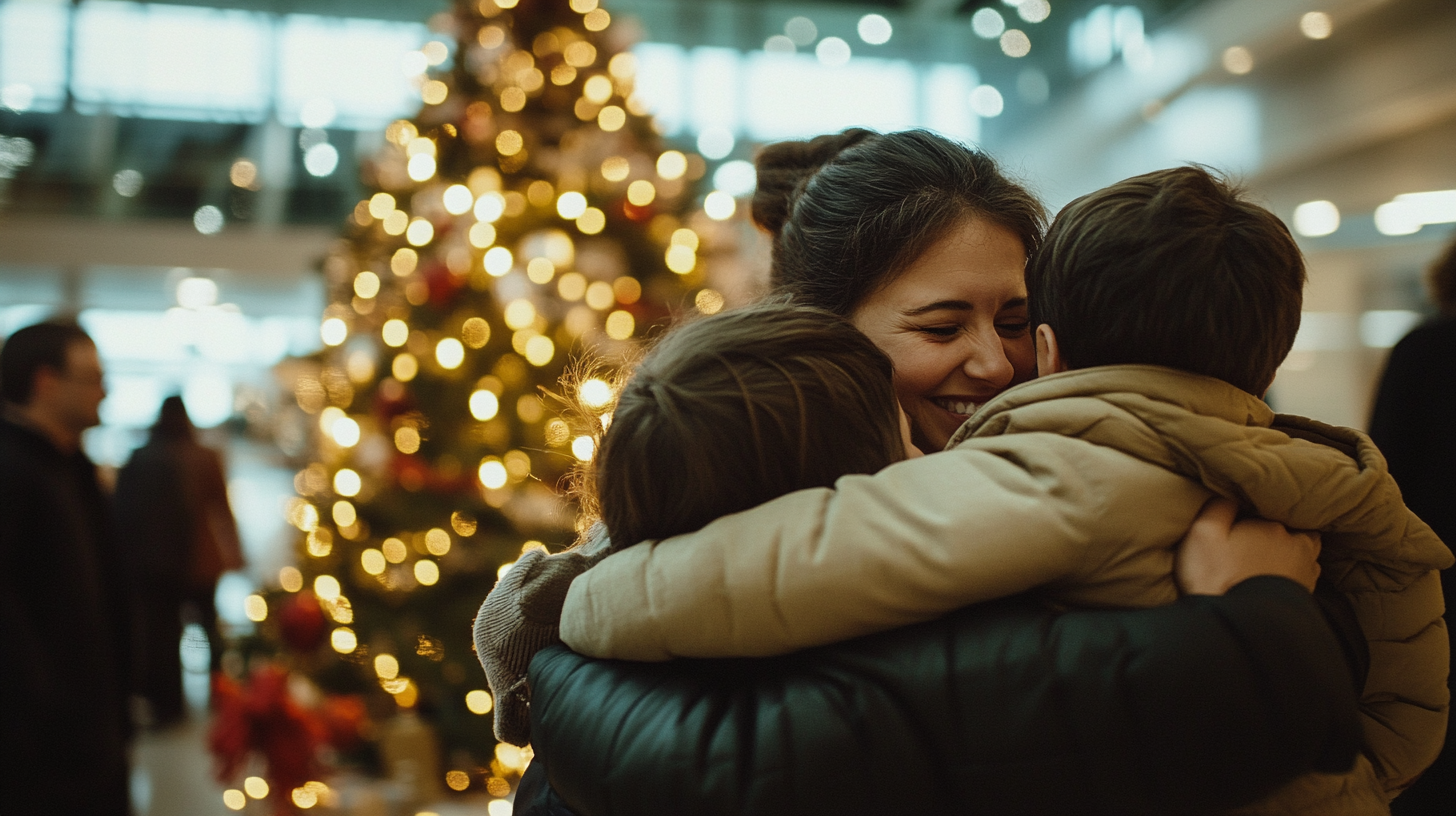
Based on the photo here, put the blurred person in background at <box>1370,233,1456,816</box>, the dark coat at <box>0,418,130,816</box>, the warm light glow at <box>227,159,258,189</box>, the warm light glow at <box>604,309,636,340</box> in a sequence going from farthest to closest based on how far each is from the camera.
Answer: the warm light glow at <box>227,159,258,189</box> < the warm light glow at <box>604,309,636,340</box> < the dark coat at <box>0,418,130,816</box> < the blurred person in background at <box>1370,233,1456,816</box>

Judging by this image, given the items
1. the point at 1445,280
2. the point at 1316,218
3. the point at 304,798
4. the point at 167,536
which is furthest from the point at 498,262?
the point at 1316,218

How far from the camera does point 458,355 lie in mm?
3145

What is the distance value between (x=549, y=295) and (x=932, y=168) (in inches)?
85.2

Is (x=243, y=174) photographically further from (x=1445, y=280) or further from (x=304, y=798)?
(x=1445, y=280)

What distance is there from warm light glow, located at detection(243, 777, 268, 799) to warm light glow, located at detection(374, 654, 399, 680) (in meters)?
0.55

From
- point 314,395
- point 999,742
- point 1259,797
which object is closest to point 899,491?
point 999,742

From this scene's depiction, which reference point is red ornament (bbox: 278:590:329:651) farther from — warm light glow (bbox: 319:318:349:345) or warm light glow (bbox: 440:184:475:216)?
warm light glow (bbox: 440:184:475:216)

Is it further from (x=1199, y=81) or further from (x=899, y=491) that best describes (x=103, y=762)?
(x=1199, y=81)

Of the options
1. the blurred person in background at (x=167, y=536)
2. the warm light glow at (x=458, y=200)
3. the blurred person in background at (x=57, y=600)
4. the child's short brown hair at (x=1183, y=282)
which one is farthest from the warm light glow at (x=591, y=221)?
the blurred person in background at (x=167, y=536)

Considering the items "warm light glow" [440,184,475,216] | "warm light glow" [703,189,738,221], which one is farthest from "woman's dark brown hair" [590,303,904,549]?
"warm light glow" [703,189,738,221]

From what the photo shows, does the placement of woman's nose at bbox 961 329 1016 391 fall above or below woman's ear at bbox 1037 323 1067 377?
below

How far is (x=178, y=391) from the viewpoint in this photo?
18.1ft

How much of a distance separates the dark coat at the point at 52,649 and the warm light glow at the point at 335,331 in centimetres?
106

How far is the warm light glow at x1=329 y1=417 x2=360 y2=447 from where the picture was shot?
3.36 meters
